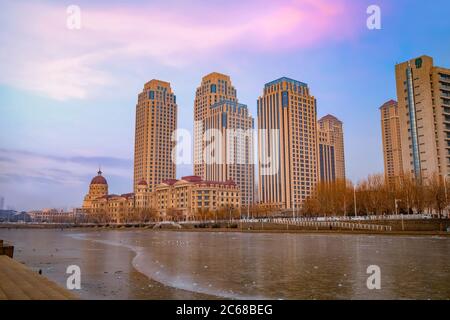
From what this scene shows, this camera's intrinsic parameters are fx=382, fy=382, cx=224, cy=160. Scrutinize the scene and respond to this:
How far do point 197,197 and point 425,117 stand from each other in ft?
318

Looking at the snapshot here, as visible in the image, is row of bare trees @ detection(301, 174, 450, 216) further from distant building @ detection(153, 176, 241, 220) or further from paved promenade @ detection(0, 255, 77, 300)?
paved promenade @ detection(0, 255, 77, 300)

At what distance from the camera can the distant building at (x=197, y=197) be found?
556ft

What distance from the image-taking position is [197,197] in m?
170

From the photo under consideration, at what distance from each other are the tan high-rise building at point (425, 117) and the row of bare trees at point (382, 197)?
735cm

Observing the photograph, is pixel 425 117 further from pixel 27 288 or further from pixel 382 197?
pixel 27 288

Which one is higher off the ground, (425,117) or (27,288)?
(425,117)

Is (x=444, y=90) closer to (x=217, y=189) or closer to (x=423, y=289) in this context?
(x=217, y=189)

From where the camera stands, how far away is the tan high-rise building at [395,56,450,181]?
349ft

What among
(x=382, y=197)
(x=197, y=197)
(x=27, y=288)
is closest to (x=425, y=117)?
(x=382, y=197)

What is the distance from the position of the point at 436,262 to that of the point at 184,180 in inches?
6245

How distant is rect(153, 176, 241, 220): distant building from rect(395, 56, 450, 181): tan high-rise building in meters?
75.0

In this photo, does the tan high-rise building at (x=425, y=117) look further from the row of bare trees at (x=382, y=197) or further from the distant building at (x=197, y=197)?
the distant building at (x=197, y=197)
